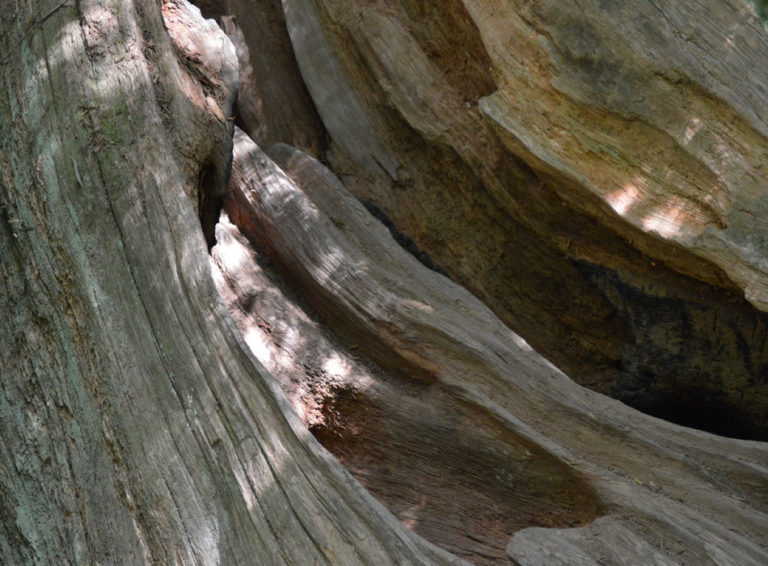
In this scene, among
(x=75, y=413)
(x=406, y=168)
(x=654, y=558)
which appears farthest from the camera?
(x=406, y=168)

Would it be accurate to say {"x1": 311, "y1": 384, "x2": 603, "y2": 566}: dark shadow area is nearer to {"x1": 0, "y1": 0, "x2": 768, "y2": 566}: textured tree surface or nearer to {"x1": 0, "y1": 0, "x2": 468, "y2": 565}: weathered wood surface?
{"x1": 0, "y1": 0, "x2": 768, "y2": 566}: textured tree surface

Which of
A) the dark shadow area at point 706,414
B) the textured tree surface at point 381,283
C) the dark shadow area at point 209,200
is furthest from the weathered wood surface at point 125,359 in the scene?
the dark shadow area at point 706,414

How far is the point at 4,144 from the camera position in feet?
10.5

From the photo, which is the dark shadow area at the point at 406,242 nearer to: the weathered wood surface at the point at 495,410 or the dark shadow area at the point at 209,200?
the weathered wood surface at the point at 495,410

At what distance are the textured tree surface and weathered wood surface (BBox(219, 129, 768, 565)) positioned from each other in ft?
0.04

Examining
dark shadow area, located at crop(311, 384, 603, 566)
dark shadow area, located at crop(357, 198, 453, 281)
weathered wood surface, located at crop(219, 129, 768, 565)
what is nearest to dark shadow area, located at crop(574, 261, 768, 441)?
weathered wood surface, located at crop(219, 129, 768, 565)

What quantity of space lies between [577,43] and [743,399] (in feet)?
6.67

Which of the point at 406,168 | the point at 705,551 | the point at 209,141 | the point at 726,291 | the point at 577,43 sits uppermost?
the point at 577,43

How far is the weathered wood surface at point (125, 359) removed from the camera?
Result: 272 cm

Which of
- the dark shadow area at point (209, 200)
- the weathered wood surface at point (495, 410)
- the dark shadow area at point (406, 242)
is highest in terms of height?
the dark shadow area at point (209, 200)

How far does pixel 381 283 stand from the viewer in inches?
156

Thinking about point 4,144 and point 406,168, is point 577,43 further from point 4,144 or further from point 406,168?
point 4,144

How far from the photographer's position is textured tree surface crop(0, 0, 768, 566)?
283 centimetres

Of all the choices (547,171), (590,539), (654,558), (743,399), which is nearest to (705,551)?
(654,558)
